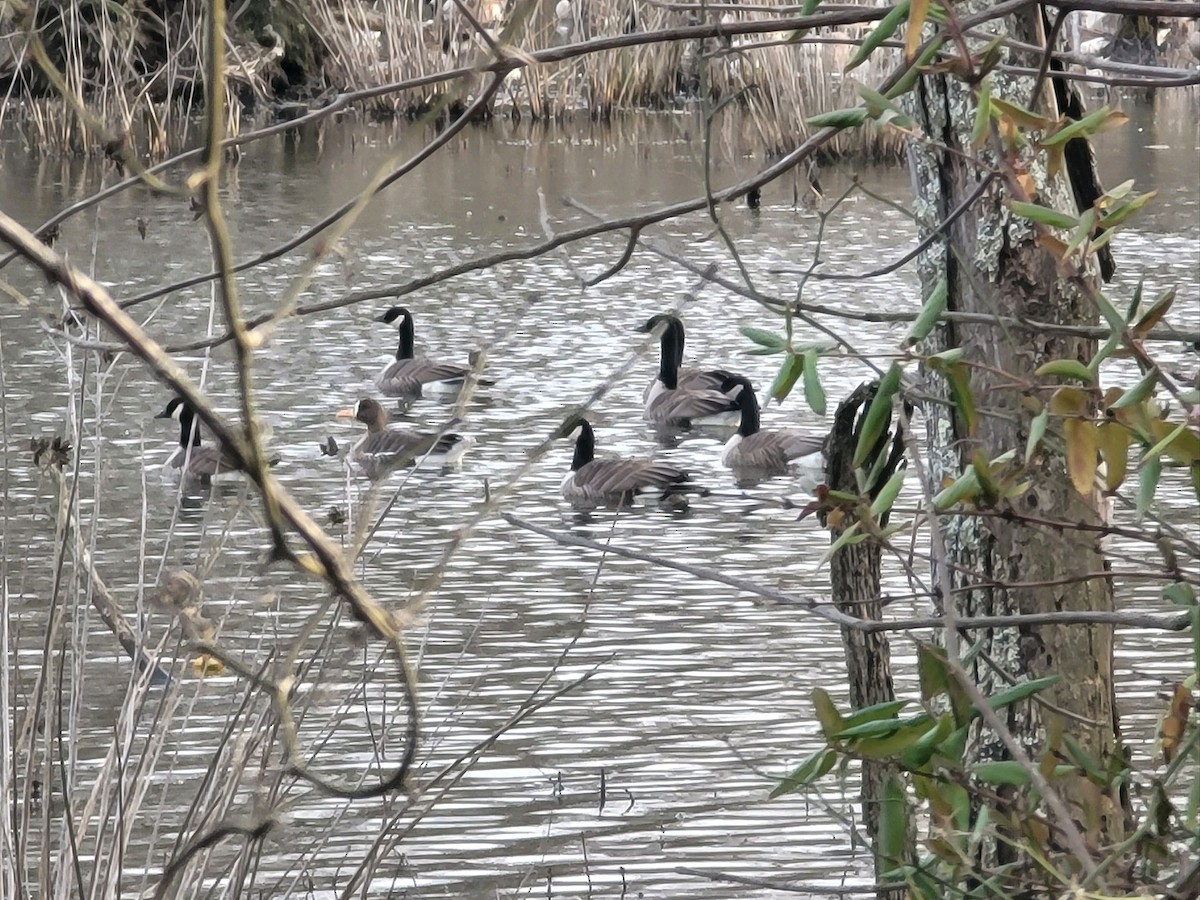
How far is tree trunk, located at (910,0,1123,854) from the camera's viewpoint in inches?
122

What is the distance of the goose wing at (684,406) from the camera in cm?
1130

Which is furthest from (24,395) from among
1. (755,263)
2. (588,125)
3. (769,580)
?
(588,125)

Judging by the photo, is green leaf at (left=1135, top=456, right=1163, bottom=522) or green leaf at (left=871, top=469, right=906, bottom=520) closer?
green leaf at (left=1135, top=456, right=1163, bottom=522)

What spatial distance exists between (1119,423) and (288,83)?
1129 inches

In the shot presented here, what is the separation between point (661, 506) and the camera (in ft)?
31.0

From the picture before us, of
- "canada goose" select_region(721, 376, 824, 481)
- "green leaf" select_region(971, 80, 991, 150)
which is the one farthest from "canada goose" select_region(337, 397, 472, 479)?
"green leaf" select_region(971, 80, 991, 150)

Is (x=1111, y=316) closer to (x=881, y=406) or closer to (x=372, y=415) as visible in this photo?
(x=881, y=406)

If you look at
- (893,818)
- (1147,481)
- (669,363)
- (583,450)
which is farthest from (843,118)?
(669,363)

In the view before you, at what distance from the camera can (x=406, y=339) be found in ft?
40.6

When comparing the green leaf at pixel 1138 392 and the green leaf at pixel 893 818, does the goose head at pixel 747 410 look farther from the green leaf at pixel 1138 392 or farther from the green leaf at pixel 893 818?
the green leaf at pixel 1138 392

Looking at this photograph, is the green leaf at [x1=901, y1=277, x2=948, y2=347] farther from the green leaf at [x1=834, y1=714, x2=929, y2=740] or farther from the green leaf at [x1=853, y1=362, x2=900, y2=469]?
the green leaf at [x1=834, y1=714, x2=929, y2=740]

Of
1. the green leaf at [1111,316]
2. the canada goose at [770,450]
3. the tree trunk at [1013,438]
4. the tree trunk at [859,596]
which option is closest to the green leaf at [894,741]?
the green leaf at [1111,316]

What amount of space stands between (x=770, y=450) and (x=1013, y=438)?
695 centimetres

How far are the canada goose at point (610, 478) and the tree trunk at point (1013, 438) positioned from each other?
227 inches
